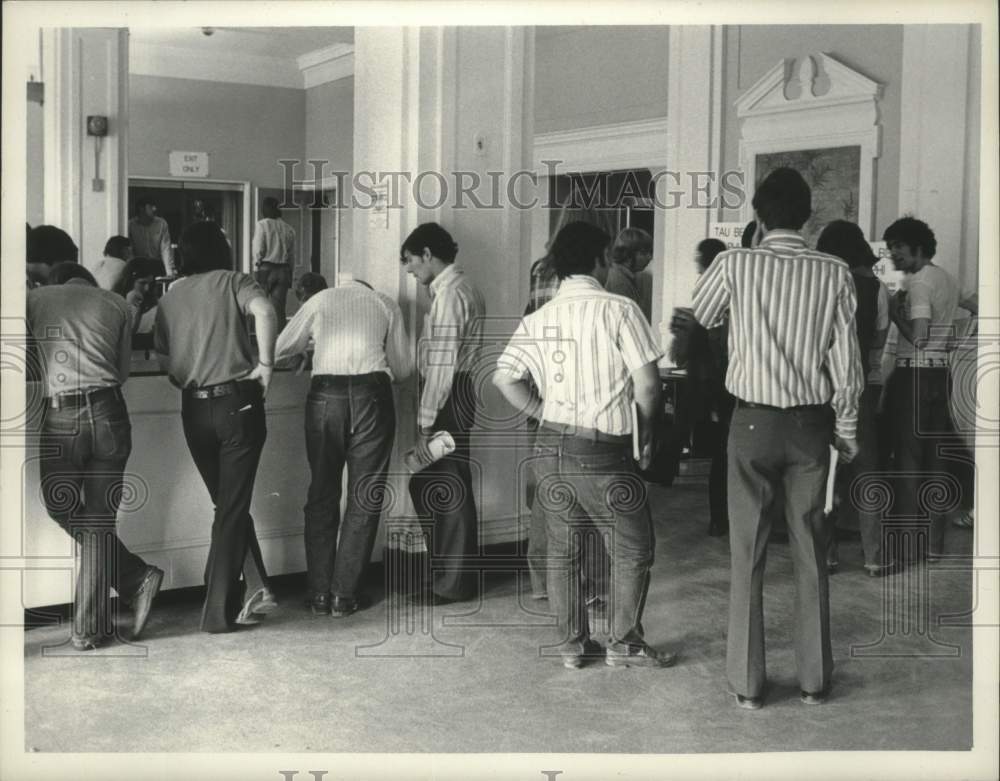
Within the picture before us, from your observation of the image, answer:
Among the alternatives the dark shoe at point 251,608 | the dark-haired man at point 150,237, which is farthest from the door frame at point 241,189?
the dark shoe at point 251,608

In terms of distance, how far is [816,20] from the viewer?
13.3 ft

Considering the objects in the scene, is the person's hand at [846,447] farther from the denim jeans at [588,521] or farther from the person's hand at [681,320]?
the person's hand at [681,320]

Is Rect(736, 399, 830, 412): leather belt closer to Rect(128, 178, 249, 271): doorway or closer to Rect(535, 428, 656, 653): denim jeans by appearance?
Rect(535, 428, 656, 653): denim jeans

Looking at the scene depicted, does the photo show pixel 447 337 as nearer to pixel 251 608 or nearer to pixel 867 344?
pixel 251 608

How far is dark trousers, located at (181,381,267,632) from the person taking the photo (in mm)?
4684

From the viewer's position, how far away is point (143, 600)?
15.3 feet

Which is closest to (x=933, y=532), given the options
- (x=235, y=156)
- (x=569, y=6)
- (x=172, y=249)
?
(x=569, y=6)

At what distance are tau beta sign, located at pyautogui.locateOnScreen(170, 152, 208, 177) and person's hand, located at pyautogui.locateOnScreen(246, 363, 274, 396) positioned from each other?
6748 millimetres

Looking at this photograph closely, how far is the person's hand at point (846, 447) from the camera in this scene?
3998mm

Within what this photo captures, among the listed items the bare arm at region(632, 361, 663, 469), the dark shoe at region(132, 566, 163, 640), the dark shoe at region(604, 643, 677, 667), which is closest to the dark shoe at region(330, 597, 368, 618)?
the dark shoe at region(132, 566, 163, 640)

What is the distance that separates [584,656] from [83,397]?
87.3 inches

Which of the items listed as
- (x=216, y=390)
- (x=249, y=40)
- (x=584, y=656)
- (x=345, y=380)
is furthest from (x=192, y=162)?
(x=584, y=656)

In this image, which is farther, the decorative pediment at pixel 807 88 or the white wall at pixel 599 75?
the white wall at pixel 599 75

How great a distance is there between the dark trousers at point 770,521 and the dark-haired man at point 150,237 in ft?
10.2
